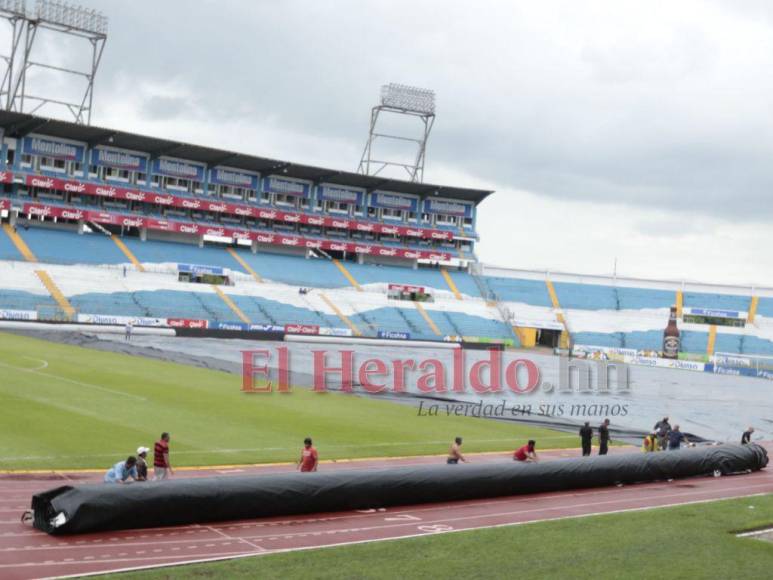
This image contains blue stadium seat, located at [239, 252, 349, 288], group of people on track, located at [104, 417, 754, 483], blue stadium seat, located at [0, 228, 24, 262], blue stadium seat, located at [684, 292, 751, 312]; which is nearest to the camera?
group of people on track, located at [104, 417, 754, 483]

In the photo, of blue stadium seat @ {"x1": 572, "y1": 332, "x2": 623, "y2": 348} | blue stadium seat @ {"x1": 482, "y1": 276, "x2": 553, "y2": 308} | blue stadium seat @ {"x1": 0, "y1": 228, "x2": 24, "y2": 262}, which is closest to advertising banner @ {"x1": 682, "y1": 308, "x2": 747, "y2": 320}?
blue stadium seat @ {"x1": 572, "y1": 332, "x2": 623, "y2": 348}

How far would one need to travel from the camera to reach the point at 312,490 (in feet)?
57.7

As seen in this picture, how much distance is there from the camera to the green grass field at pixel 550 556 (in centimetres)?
1350

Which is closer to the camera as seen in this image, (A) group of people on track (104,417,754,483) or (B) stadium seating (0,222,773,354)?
(A) group of people on track (104,417,754,483)

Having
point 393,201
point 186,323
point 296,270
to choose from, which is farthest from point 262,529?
point 393,201

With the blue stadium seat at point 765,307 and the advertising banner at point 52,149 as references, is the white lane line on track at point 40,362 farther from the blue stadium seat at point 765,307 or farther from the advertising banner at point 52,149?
the blue stadium seat at point 765,307

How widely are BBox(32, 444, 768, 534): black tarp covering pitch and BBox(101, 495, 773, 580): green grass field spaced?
8.06 ft

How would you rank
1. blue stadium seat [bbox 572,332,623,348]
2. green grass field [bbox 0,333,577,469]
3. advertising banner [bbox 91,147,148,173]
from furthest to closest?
blue stadium seat [bbox 572,332,623,348] < advertising banner [bbox 91,147,148,173] < green grass field [bbox 0,333,577,469]

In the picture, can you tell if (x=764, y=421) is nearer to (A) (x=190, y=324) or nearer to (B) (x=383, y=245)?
(A) (x=190, y=324)

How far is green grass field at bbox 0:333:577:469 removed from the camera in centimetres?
2352

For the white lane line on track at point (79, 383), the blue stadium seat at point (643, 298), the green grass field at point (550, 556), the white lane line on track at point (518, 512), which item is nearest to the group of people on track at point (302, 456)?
the white lane line on track at point (518, 512)

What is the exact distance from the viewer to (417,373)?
52812 mm

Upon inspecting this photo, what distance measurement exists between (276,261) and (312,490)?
7199 centimetres

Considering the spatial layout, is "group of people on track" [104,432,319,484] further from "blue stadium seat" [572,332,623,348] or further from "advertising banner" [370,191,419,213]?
"advertising banner" [370,191,419,213]
